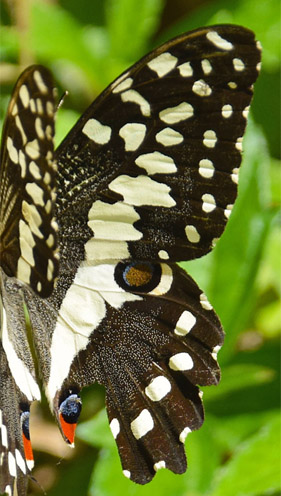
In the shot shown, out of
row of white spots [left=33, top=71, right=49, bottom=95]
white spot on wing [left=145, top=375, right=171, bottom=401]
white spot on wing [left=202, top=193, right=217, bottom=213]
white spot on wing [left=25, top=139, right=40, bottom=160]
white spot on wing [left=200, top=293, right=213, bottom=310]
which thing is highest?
row of white spots [left=33, top=71, right=49, bottom=95]

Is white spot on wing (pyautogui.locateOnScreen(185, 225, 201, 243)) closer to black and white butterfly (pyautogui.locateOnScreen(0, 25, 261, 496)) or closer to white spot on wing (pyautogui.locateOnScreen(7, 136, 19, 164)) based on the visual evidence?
black and white butterfly (pyautogui.locateOnScreen(0, 25, 261, 496))

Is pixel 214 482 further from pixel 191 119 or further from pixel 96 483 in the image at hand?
pixel 191 119

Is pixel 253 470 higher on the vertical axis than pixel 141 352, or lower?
lower

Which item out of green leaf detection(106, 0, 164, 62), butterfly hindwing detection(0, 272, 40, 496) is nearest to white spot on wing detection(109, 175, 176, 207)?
butterfly hindwing detection(0, 272, 40, 496)

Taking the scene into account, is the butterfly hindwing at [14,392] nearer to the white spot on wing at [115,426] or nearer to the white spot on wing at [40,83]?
the white spot on wing at [115,426]

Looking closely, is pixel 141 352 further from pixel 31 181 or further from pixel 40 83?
pixel 40 83

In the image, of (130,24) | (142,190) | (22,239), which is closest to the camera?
(22,239)

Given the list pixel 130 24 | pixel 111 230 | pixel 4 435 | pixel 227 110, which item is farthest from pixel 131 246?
pixel 130 24

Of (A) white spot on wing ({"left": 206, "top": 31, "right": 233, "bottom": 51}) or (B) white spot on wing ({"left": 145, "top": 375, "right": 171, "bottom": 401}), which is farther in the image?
(B) white spot on wing ({"left": 145, "top": 375, "right": 171, "bottom": 401})
